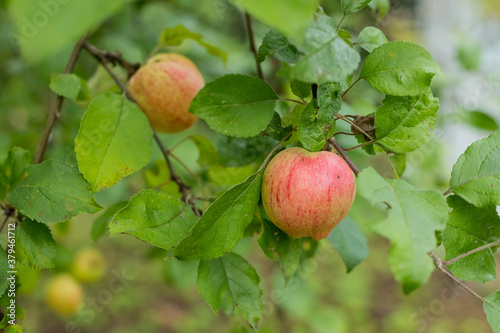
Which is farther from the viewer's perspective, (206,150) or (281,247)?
(206,150)

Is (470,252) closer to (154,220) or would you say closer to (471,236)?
(471,236)

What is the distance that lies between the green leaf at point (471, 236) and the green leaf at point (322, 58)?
33cm

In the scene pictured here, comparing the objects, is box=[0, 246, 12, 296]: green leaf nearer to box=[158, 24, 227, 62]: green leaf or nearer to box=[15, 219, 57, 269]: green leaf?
box=[15, 219, 57, 269]: green leaf

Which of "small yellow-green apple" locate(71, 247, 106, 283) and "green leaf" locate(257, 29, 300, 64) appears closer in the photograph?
"green leaf" locate(257, 29, 300, 64)

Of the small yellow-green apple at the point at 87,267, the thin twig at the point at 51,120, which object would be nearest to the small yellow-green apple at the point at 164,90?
the thin twig at the point at 51,120

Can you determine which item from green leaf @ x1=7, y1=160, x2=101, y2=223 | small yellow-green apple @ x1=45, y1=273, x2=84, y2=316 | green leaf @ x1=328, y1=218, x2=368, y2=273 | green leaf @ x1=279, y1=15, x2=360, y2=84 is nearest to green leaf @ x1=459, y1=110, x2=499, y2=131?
green leaf @ x1=328, y1=218, x2=368, y2=273

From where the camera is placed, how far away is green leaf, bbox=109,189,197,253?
682 mm

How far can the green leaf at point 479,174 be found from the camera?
69 centimetres

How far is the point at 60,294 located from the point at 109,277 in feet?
4.23

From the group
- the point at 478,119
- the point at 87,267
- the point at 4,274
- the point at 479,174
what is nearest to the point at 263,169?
the point at 479,174

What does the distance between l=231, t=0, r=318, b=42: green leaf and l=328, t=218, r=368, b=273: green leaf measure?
27.0 inches

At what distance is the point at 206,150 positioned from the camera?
1138 mm

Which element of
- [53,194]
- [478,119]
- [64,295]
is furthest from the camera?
[64,295]

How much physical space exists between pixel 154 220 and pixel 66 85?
0.41 m
